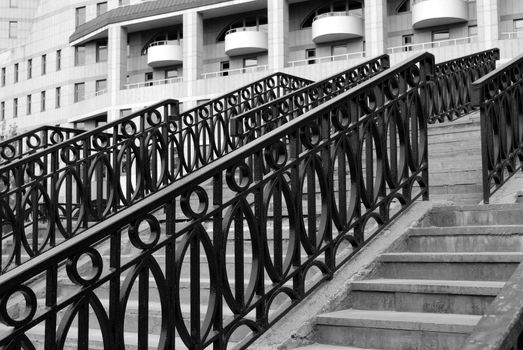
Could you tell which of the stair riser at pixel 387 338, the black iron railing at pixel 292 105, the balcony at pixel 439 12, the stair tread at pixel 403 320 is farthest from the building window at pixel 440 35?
the stair riser at pixel 387 338

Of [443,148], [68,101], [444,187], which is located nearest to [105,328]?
[444,187]

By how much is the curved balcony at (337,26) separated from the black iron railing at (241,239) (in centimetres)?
3329

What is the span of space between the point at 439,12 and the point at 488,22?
2603 mm

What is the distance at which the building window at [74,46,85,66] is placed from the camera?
49.8 metres

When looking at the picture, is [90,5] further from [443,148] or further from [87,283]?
[87,283]

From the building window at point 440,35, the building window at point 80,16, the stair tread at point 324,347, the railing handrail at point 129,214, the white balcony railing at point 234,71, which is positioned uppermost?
the building window at point 80,16

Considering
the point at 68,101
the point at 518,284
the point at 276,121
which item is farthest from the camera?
the point at 68,101

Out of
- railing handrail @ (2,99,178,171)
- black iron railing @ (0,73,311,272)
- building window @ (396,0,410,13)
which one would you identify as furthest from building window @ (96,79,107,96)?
railing handrail @ (2,99,178,171)

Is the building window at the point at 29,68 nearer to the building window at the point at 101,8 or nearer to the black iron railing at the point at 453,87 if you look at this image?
the building window at the point at 101,8

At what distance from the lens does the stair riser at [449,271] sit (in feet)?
13.5

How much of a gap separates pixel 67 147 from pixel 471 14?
111ft

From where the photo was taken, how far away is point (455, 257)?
430 centimetres

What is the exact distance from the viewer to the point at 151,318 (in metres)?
4.61

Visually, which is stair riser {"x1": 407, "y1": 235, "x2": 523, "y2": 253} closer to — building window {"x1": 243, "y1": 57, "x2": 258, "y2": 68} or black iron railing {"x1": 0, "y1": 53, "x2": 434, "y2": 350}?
black iron railing {"x1": 0, "y1": 53, "x2": 434, "y2": 350}
